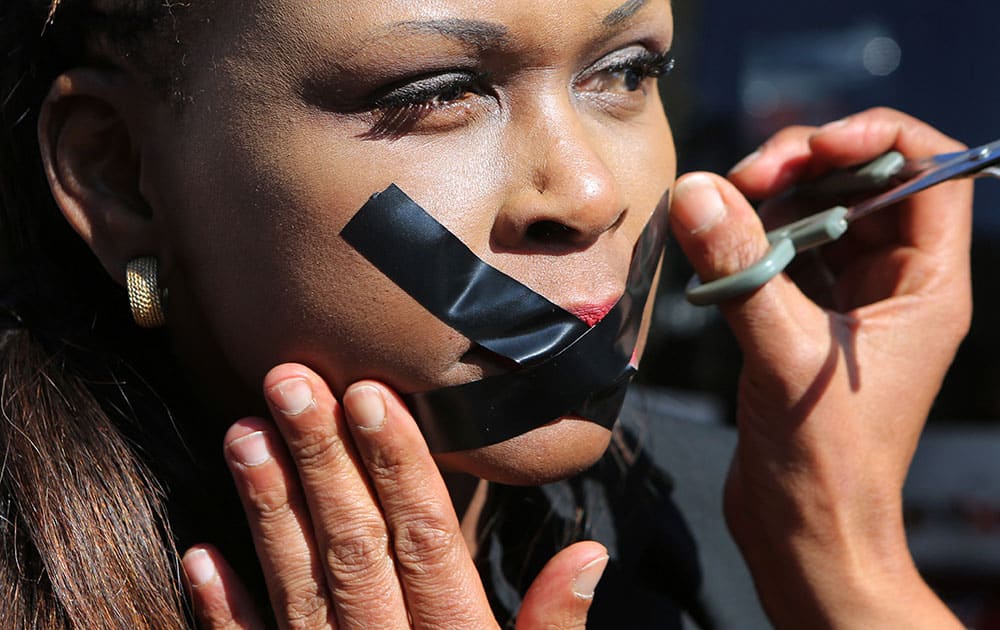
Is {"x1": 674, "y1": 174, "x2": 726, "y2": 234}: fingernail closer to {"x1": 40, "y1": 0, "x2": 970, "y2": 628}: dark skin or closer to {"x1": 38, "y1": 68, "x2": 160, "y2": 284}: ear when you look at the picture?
{"x1": 40, "y1": 0, "x2": 970, "y2": 628}: dark skin

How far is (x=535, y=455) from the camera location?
1572mm

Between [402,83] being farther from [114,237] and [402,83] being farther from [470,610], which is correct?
[470,610]

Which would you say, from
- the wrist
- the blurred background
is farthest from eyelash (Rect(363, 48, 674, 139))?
the blurred background

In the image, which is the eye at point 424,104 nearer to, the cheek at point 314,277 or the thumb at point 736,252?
the cheek at point 314,277

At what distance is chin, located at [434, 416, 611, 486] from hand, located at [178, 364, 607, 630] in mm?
84

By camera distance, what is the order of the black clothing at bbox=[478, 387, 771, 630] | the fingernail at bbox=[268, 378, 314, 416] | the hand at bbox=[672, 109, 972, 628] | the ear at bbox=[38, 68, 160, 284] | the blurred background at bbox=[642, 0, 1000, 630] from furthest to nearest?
the blurred background at bbox=[642, 0, 1000, 630]
the black clothing at bbox=[478, 387, 771, 630]
the hand at bbox=[672, 109, 972, 628]
the ear at bbox=[38, 68, 160, 284]
the fingernail at bbox=[268, 378, 314, 416]

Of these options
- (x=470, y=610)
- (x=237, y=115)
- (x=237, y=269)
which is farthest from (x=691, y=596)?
(x=237, y=115)

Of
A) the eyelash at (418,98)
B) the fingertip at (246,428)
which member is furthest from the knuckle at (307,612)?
the eyelash at (418,98)

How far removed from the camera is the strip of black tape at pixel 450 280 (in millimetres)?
1491

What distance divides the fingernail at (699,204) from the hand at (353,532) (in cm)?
53

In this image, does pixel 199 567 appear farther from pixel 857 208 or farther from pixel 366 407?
pixel 857 208

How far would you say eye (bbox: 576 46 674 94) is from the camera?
1647 millimetres

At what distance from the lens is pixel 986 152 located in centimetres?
175

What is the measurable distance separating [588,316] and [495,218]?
0.62ft
